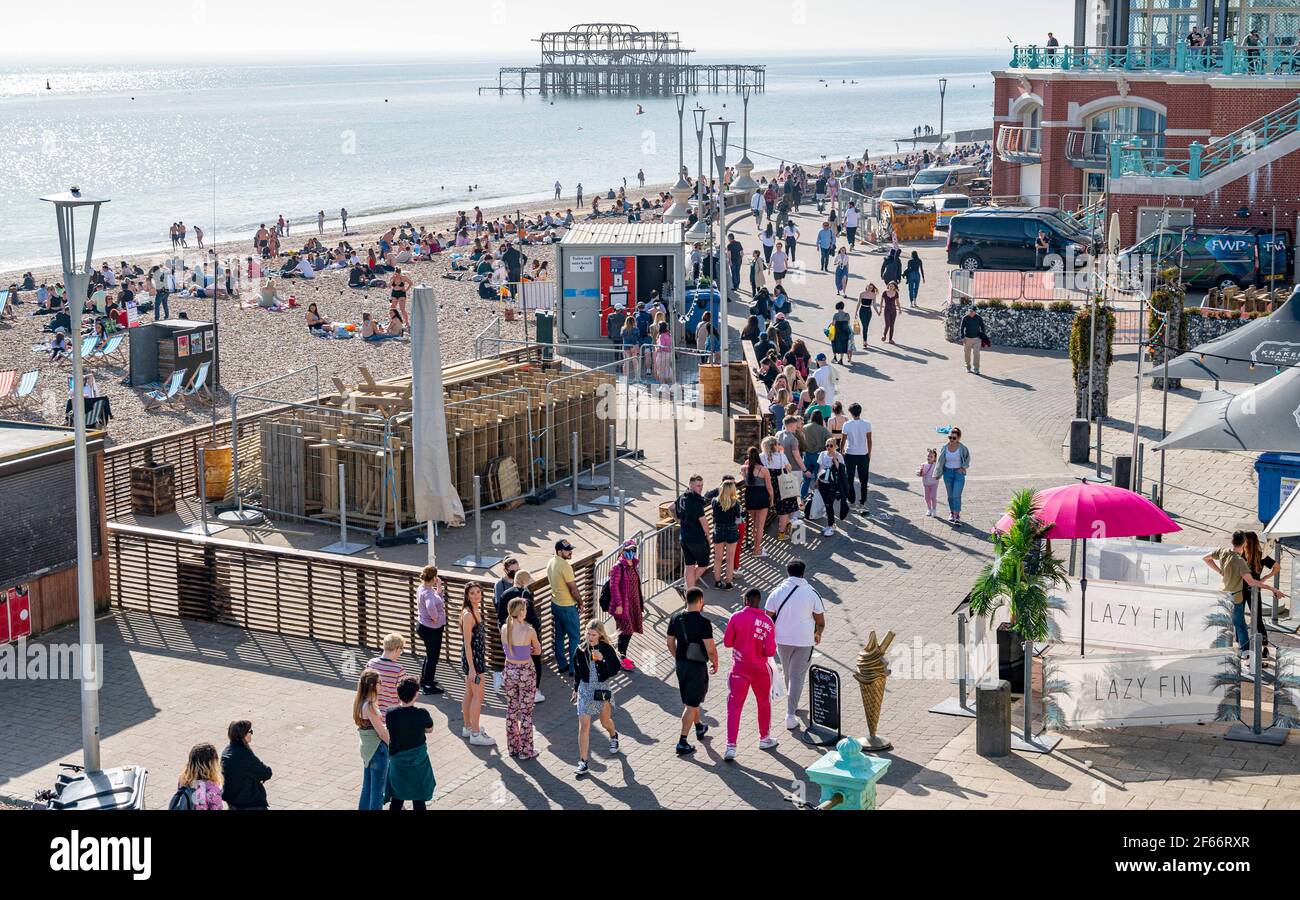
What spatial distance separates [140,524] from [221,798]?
31.8 feet

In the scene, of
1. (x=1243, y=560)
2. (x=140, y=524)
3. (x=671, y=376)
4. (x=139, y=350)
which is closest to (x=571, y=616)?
(x=1243, y=560)

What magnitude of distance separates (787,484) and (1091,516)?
16.4ft

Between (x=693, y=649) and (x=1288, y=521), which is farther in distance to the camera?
(x=1288, y=521)

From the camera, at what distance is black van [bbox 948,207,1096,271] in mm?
35219

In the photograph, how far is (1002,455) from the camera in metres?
21.0

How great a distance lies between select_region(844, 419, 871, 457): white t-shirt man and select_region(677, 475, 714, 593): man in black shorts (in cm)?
358

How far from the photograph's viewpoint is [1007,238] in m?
35.8

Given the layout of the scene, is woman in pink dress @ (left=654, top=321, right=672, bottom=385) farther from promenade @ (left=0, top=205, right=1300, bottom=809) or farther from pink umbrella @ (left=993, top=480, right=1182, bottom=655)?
pink umbrella @ (left=993, top=480, right=1182, bottom=655)

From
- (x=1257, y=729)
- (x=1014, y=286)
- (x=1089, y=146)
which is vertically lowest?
(x=1257, y=729)

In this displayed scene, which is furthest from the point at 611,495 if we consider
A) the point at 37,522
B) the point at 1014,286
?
the point at 1014,286

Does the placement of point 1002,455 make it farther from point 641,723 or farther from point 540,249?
point 540,249

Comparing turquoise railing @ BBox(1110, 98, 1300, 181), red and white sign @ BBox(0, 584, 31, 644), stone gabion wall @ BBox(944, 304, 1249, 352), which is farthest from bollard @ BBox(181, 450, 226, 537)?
turquoise railing @ BBox(1110, 98, 1300, 181)

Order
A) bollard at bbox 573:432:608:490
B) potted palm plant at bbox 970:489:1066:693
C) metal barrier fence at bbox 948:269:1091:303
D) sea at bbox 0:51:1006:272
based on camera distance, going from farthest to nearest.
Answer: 1. sea at bbox 0:51:1006:272
2. metal barrier fence at bbox 948:269:1091:303
3. bollard at bbox 573:432:608:490
4. potted palm plant at bbox 970:489:1066:693

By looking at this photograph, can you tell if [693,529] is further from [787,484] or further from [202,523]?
[202,523]
